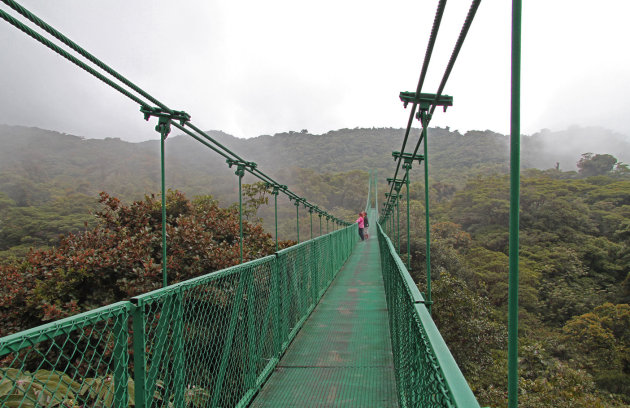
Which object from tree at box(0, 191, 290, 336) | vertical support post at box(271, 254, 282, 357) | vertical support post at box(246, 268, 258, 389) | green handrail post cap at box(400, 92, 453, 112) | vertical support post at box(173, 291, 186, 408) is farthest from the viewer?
tree at box(0, 191, 290, 336)

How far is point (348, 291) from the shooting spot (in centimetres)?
686

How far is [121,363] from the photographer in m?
1.34

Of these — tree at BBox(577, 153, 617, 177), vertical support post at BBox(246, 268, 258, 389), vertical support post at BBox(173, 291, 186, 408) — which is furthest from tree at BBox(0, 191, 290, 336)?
tree at BBox(577, 153, 617, 177)

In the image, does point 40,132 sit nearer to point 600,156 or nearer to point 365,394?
point 365,394

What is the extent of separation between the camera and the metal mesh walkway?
264 centimetres

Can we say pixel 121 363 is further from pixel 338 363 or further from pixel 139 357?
pixel 338 363

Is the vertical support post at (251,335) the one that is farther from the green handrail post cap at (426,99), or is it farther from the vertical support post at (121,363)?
the green handrail post cap at (426,99)

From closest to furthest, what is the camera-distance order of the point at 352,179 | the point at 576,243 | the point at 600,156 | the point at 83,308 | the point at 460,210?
the point at 83,308 → the point at 576,243 → the point at 460,210 → the point at 600,156 → the point at 352,179

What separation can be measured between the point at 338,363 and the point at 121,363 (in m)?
2.29

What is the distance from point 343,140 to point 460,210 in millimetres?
59641

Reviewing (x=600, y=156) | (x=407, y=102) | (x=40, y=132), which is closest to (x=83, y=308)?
(x=407, y=102)

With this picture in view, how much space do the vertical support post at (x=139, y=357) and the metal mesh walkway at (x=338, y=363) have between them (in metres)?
1.28

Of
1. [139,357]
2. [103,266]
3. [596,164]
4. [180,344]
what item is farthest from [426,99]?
[596,164]

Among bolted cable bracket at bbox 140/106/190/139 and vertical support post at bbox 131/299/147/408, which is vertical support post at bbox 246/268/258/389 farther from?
→ vertical support post at bbox 131/299/147/408
